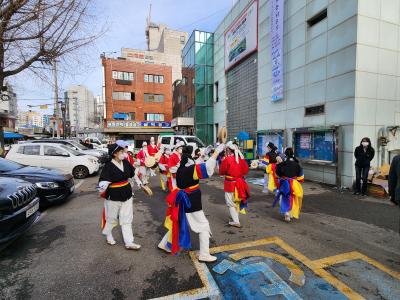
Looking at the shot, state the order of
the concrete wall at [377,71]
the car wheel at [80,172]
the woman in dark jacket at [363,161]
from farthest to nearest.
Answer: the car wheel at [80,172]
the concrete wall at [377,71]
the woman in dark jacket at [363,161]

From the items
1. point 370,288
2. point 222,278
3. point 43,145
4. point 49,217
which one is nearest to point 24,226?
point 49,217

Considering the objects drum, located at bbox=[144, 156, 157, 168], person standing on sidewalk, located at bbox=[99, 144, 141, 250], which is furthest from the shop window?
person standing on sidewalk, located at bbox=[99, 144, 141, 250]

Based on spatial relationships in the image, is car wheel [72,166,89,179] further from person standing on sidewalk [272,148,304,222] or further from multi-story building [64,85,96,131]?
multi-story building [64,85,96,131]

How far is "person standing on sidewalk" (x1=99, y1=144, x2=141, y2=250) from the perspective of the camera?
12.4ft

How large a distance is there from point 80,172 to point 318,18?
40.3 feet

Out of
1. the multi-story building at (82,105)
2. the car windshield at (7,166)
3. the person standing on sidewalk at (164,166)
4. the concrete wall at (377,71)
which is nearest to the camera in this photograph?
the car windshield at (7,166)

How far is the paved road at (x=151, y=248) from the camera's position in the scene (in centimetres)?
288

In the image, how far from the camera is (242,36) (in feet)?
50.4

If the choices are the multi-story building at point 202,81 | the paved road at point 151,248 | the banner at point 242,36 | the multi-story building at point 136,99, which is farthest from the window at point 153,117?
the paved road at point 151,248

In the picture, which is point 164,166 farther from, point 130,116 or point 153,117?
point 153,117

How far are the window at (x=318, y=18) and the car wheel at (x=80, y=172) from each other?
1179cm

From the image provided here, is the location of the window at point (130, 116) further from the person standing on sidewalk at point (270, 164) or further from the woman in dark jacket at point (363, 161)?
the woman in dark jacket at point (363, 161)

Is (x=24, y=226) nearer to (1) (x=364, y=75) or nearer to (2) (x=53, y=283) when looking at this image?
(2) (x=53, y=283)

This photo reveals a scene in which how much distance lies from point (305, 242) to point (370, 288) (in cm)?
131
